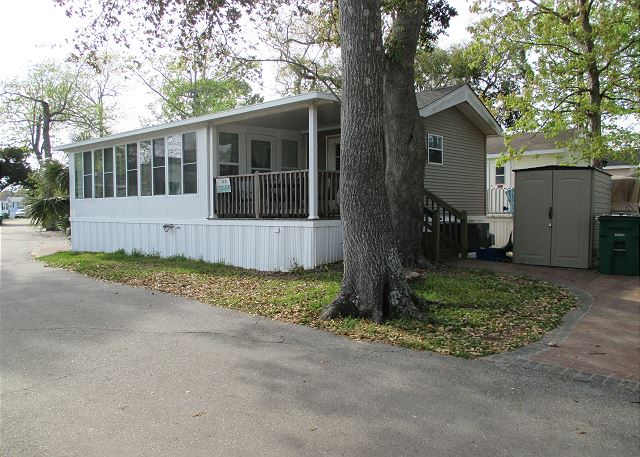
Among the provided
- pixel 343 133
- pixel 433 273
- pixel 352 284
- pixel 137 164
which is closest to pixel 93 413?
pixel 352 284

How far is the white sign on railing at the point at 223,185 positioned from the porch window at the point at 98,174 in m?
6.69

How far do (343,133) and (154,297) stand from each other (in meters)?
4.57

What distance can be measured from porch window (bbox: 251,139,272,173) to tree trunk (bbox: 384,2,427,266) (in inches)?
210

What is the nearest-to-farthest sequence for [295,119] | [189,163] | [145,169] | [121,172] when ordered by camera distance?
[295,119] < [189,163] < [145,169] < [121,172]

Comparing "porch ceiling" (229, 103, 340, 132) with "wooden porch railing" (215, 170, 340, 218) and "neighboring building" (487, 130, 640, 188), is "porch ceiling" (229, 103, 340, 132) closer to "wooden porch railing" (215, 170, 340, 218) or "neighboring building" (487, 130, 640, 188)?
"wooden porch railing" (215, 170, 340, 218)

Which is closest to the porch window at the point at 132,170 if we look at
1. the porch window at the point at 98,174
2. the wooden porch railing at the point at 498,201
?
the porch window at the point at 98,174

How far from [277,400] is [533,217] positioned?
10074mm

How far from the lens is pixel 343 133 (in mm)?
7305

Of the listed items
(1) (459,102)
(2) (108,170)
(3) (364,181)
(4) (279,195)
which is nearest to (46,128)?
(2) (108,170)

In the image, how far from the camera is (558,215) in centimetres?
1227

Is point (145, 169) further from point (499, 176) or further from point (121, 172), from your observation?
point (499, 176)

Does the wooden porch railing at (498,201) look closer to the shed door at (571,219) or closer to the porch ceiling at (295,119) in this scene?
the shed door at (571,219)

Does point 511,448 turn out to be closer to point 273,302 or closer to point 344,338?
point 344,338

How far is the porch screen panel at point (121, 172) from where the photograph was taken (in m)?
17.1
